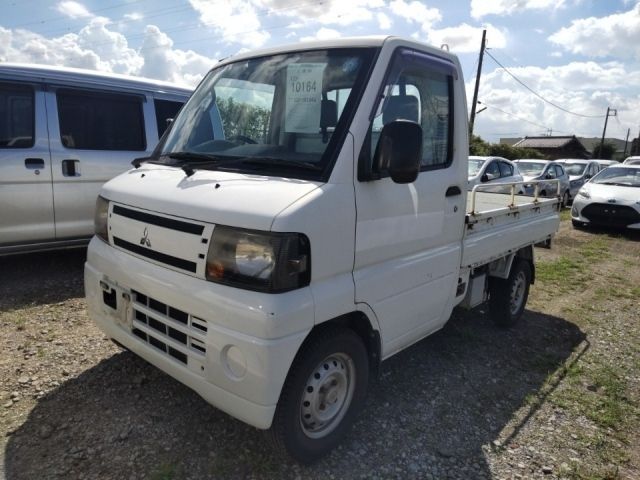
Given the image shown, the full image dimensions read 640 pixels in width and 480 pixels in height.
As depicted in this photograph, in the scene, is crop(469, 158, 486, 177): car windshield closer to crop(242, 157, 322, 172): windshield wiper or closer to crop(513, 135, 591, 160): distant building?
crop(242, 157, 322, 172): windshield wiper

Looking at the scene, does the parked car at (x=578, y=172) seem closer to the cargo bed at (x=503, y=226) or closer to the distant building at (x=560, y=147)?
the cargo bed at (x=503, y=226)

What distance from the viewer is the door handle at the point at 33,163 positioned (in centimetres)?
473

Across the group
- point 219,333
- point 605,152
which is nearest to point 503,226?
point 219,333

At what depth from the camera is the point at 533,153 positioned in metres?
33.8

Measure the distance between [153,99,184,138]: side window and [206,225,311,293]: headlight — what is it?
13.5 feet

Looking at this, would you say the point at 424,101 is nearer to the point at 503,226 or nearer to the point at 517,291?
the point at 503,226

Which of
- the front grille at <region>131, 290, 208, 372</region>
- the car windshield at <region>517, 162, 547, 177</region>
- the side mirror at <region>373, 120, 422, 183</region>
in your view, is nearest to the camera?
the front grille at <region>131, 290, 208, 372</region>

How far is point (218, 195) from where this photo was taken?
2.28 meters

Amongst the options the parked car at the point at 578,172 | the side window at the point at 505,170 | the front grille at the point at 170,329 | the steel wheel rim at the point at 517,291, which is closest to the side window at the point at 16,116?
the front grille at the point at 170,329

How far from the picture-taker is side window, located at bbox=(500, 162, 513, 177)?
36.8 ft

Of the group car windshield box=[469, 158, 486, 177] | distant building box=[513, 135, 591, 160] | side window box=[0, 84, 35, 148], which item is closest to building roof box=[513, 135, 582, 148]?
distant building box=[513, 135, 591, 160]

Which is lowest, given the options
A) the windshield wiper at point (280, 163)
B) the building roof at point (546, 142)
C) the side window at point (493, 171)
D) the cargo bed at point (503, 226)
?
the cargo bed at point (503, 226)

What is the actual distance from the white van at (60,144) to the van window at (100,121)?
1cm

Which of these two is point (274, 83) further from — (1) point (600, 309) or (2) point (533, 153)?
(2) point (533, 153)
